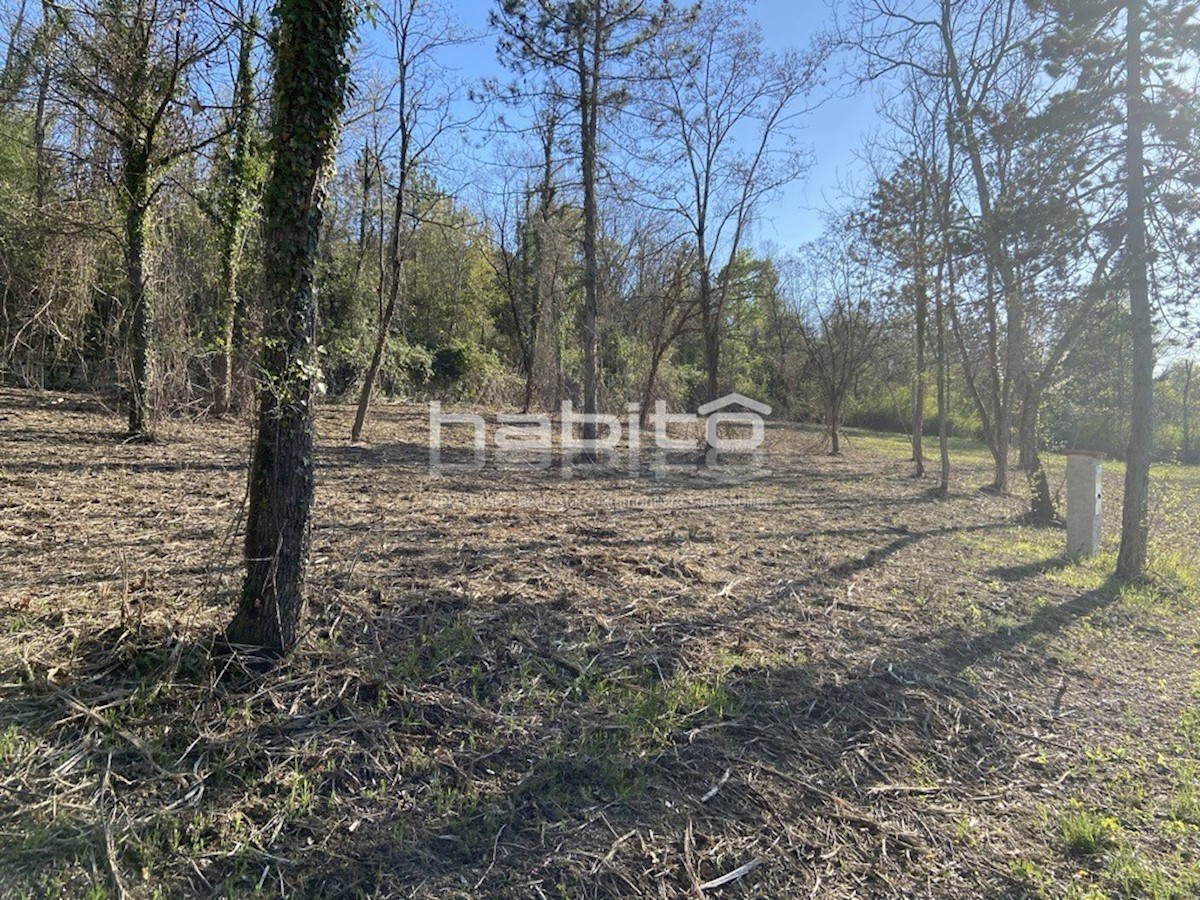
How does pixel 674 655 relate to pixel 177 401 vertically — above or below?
below

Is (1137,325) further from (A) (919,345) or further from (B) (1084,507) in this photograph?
(A) (919,345)

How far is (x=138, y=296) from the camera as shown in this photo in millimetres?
6977

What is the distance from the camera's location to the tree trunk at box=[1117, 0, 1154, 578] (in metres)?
5.29

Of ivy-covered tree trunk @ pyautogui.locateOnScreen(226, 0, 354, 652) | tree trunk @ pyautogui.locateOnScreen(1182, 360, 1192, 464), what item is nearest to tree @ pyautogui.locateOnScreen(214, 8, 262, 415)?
ivy-covered tree trunk @ pyautogui.locateOnScreen(226, 0, 354, 652)

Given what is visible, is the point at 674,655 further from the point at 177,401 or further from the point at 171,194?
the point at 171,194

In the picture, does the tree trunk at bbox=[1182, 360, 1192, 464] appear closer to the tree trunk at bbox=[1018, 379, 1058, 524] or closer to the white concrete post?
the tree trunk at bbox=[1018, 379, 1058, 524]

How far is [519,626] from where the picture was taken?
330cm

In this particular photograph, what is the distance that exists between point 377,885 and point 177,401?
27.5 ft

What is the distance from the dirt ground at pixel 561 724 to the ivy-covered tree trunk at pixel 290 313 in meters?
0.25

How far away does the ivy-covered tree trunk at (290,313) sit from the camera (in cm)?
238

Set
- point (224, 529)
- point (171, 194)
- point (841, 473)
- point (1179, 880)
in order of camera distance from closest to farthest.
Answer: point (1179, 880) < point (224, 529) < point (171, 194) < point (841, 473)

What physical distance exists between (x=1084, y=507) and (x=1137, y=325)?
195 centimetres

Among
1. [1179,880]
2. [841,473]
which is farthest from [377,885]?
[841,473]

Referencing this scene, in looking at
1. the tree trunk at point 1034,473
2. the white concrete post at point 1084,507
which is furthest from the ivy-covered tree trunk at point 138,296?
the tree trunk at point 1034,473
